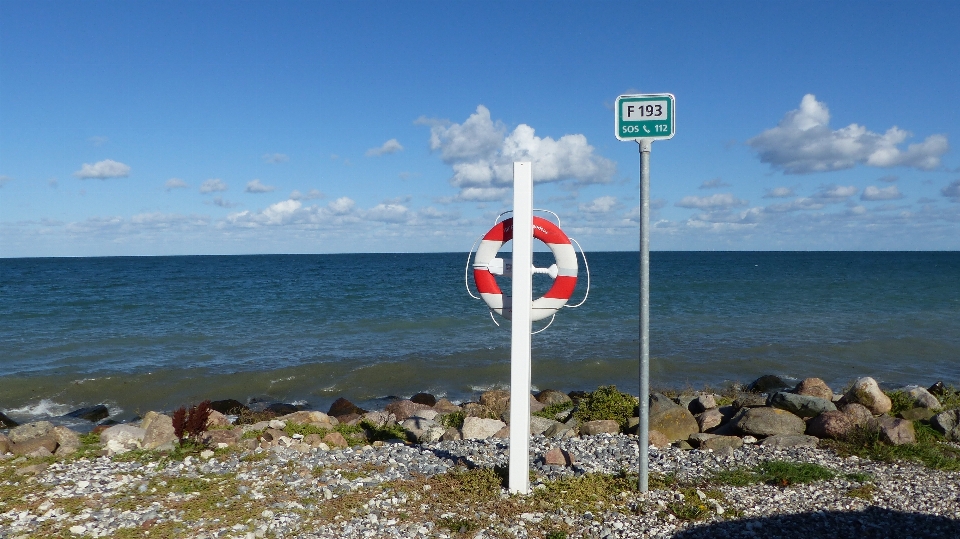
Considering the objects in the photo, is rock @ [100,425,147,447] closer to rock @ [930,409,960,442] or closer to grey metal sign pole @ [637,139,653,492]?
grey metal sign pole @ [637,139,653,492]

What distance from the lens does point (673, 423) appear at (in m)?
6.98

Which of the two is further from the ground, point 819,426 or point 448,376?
point 819,426

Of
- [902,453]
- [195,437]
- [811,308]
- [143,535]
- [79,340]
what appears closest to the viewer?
[143,535]

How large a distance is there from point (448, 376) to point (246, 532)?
982 cm

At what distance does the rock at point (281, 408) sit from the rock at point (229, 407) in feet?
1.29

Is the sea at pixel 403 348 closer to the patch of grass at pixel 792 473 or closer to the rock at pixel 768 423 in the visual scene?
the rock at pixel 768 423

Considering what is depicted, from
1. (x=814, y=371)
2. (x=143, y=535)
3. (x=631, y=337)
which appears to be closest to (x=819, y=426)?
(x=143, y=535)

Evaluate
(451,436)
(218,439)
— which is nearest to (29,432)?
(218,439)

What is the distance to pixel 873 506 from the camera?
4.53 m

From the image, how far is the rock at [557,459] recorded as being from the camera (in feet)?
18.5

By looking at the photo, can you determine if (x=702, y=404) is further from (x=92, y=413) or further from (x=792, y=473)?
(x=92, y=413)

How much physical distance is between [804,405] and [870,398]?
118 centimetres

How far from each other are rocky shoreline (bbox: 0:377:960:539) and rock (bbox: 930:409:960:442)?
2 cm

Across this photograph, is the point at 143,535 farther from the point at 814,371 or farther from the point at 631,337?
the point at 631,337
